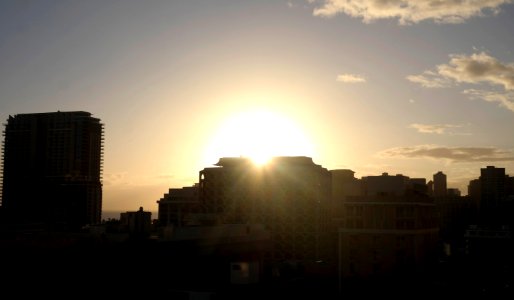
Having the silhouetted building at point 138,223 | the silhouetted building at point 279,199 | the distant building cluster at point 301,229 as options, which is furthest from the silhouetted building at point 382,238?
the silhouetted building at point 138,223

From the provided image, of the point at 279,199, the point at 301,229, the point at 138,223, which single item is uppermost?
the point at 279,199

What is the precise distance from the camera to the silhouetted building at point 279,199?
137 metres

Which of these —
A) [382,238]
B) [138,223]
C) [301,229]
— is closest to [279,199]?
[301,229]

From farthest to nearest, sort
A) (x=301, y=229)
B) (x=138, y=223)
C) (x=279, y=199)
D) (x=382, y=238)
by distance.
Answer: (x=279, y=199) → (x=301, y=229) → (x=382, y=238) → (x=138, y=223)

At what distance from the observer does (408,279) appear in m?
99.6

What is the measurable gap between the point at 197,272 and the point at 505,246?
103 meters

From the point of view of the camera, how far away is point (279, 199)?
5640 inches

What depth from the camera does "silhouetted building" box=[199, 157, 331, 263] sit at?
137m

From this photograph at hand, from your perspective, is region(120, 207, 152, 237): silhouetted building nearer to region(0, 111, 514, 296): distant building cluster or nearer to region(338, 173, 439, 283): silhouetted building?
region(0, 111, 514, 296): distant building cluster

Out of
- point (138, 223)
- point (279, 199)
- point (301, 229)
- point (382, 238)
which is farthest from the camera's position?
point (279, 199)

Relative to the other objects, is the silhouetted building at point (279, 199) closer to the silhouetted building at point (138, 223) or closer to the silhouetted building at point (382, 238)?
the silhouetted building at point (382, 238)

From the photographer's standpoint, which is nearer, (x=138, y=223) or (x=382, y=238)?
(x=138, y=223)

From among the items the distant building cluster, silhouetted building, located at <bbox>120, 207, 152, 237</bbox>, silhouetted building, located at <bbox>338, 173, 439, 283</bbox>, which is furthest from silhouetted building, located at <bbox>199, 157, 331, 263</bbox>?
silhouetted building, located at <bbox>120, 207, 152, 237</bbox>

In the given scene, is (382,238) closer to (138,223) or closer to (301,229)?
(301,229)
